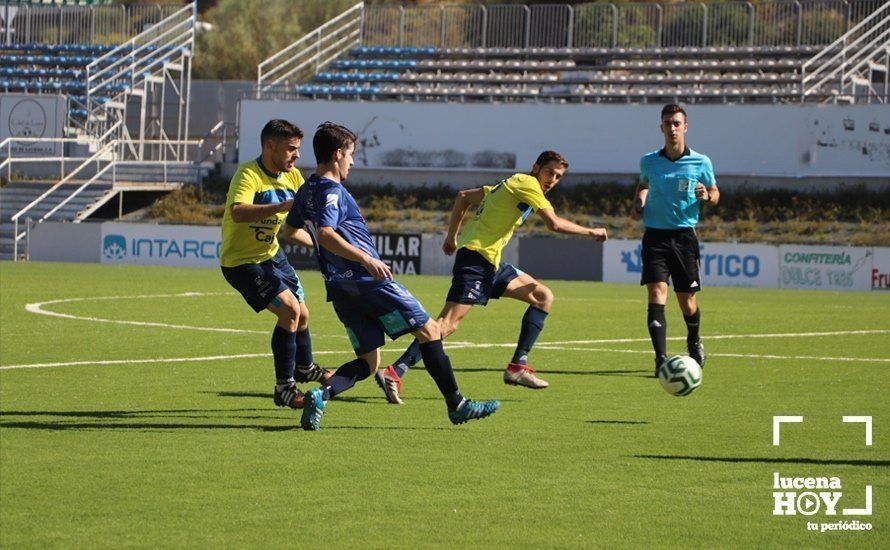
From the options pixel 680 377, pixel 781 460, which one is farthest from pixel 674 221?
pixel 781 460

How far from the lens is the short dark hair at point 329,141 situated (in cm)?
892

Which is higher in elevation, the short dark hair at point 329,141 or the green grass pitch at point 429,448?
the short dark hair at point 329,141

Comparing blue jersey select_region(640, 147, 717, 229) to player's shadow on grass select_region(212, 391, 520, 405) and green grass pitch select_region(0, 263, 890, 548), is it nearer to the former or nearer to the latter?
green grass pitch select_region(0, 263, 890, 548)

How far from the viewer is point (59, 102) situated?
45.9 meters

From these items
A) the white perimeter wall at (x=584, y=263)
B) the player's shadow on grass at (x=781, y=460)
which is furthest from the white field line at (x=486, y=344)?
the white perimeter wall at (x=584, y=263)

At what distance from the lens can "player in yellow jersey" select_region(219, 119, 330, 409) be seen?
33.1ft

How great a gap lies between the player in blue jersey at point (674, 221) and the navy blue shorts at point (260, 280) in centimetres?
393

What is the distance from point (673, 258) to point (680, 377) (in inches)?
120

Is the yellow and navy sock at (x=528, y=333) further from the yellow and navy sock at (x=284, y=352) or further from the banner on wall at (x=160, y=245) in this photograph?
the banner on wall at (x=160, y=245)

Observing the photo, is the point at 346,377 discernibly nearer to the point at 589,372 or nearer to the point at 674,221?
the point at 589,372

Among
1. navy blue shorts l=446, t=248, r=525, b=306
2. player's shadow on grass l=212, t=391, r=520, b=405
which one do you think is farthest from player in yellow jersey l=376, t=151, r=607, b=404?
player's shadow on grass l=212, t=391, r=520, b=405

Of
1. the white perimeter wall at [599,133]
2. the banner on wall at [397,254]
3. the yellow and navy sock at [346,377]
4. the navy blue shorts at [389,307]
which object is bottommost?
the banner on wall at [397,254]

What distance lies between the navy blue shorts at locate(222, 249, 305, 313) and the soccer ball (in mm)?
2749

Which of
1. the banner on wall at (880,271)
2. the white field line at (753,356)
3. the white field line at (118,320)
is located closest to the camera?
the white field line at (753,356)
